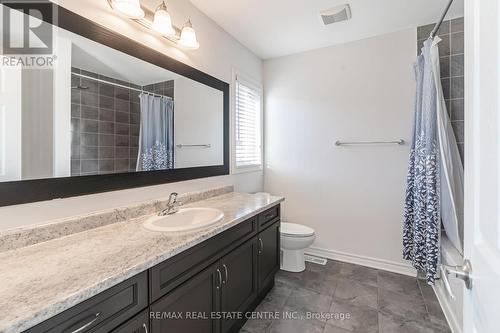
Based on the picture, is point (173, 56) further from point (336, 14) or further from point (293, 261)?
point (293, 261)

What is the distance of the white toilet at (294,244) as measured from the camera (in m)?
2.28

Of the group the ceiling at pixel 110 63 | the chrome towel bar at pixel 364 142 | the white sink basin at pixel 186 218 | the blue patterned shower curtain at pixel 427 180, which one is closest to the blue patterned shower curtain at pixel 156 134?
the ceiling at pixel 110 63

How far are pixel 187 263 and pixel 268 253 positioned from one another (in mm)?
969

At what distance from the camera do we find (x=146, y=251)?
970mm

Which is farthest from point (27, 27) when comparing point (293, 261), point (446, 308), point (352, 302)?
point (446, 308)

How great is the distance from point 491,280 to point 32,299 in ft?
3.65

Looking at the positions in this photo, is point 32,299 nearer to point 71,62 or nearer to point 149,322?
point 149,322

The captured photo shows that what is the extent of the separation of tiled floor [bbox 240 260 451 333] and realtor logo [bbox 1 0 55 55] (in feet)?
6.38

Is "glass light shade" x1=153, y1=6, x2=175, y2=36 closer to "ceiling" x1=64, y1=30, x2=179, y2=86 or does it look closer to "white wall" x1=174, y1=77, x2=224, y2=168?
"ceiling" x1=64, y1=30, x2=179, y2=86

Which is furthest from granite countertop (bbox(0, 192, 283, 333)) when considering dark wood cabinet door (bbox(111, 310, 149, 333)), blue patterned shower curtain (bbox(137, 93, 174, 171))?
blue patterned shower curtain (bbox(137, 93, 174, 171))

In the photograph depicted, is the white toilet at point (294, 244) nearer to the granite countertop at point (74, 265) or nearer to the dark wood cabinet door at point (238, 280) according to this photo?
the dark wood cabinet door at point (238, 280)

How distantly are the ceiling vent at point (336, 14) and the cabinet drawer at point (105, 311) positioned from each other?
2.30 metres

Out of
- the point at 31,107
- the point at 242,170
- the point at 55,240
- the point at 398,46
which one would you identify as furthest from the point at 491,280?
the point at 398,46

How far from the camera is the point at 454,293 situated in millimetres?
1618
